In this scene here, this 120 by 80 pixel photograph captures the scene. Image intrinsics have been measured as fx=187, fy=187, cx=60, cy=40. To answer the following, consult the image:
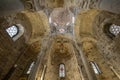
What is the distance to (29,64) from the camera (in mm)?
11445

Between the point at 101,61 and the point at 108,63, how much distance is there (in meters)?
0.74

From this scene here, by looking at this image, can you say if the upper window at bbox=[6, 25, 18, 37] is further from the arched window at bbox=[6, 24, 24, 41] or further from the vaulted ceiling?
the vaulted ceiling

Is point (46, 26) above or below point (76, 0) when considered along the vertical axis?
below

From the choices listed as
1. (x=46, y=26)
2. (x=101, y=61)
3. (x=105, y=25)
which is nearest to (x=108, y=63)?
(x=101, y=61)

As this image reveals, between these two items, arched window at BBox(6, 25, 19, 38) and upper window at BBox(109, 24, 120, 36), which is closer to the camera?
upper window at BBox(109, 24, 120, 36)

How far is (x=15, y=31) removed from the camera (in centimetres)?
1109

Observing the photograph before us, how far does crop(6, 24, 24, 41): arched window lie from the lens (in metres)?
10.7

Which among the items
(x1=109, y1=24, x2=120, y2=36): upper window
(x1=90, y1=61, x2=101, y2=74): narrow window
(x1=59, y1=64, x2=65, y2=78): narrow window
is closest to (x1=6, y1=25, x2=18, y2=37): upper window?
(x1=59, y1=64, x2=65, y2=78): narrow window

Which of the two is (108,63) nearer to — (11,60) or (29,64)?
(29,64)

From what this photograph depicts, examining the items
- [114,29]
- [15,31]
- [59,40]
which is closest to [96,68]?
[114,29]

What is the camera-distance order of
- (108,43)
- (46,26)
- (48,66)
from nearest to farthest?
(108,43)
(46,26)
(48,66)

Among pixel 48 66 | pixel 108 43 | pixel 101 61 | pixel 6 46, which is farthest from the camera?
pixel 48 66

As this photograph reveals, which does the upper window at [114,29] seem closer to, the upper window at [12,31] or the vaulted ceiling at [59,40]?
the vaulted ceiling at [59,40]

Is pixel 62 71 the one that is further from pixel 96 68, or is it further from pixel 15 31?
pixel 15 31
